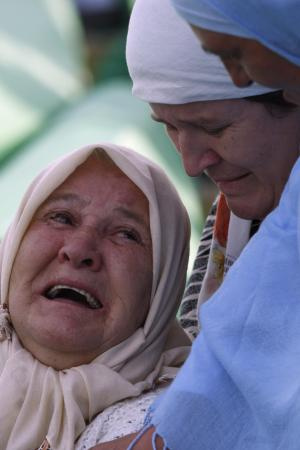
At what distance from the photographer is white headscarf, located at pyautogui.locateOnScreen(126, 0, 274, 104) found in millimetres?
2072

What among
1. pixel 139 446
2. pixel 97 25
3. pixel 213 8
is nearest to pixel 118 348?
pixel 139 446

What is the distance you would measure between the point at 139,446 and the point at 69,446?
1.50ft

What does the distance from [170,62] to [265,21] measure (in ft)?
1.88

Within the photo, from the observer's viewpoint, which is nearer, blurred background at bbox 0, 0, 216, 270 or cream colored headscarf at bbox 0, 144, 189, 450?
cream colored headscarf at bbox 0, 144, 189, 450

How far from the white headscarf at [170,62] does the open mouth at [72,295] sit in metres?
0.45

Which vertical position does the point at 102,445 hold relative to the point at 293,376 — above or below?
below

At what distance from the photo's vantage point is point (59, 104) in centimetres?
583

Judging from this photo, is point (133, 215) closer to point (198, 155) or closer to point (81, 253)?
point (81, 253)

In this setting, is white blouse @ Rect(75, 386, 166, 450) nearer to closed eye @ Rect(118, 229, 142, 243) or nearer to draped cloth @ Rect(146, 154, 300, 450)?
closed eye @ Rect(118, 229, 142, 243)

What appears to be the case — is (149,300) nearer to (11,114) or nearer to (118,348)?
(118,348)

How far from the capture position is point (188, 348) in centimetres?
249

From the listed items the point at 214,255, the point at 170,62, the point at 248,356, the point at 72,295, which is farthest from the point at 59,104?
the point at 248,356

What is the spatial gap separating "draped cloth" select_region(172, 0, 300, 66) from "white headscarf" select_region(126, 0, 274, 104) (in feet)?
1.51

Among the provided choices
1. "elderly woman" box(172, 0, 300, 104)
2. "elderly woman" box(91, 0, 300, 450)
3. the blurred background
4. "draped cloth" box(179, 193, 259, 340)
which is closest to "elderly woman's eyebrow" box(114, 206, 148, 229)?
"draped cloth" box(179, 193, 259, 340)
